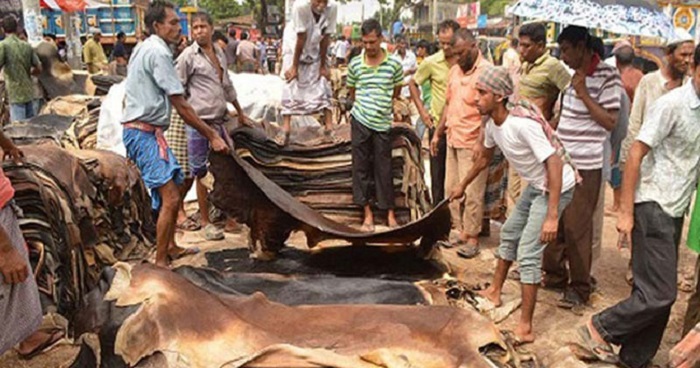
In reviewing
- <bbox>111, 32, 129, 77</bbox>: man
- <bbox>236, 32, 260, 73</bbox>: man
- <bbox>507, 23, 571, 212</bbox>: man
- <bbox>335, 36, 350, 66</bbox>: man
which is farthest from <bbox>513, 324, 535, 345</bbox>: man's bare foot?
<bbox>335, 36, 350, 66</bbox>: man

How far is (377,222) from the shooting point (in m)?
6.18

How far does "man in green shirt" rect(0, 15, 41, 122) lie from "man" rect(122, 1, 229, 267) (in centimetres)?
541

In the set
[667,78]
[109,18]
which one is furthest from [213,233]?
[109,18]

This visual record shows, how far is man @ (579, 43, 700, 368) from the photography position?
3.36 meters

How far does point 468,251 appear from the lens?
5.66 m

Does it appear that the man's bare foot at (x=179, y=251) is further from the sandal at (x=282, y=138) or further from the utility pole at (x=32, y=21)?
the utility pole at (x=32, y=21)

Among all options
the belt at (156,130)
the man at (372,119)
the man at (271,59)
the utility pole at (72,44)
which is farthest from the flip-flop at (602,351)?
the man at (271,59)

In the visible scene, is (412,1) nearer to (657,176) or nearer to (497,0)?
(497,0)

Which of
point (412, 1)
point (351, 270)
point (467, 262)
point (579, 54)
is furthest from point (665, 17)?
point (412, 1)

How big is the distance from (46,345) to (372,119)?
313cm

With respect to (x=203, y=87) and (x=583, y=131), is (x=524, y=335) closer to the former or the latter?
(x=583, y=131)

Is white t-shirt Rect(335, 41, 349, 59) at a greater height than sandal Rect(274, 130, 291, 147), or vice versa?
white t-shirt Rect(335, 41, 349, 59)

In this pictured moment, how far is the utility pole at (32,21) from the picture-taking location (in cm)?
1171

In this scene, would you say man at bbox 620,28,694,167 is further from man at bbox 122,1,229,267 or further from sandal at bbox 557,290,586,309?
man at bbox 122,1,229,267
